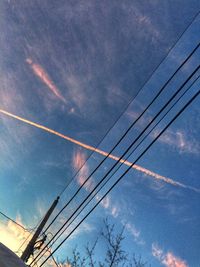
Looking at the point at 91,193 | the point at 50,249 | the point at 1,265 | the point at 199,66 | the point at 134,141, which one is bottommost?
the point at 1,265

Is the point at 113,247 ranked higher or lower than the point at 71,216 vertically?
higher

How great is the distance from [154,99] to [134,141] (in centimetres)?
134

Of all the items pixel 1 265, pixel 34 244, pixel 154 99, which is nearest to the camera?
pixel 1 265

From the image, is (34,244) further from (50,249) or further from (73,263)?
(73,263)

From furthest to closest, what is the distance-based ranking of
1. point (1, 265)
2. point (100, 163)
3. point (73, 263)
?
point (73, 263), point (100, 163), point (1, 265)

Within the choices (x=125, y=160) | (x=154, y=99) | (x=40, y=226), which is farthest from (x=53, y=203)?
(x=154, y=99)

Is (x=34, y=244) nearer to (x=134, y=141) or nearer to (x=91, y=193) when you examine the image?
(x=91, y=193)

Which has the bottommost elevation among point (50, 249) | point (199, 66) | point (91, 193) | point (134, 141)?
point (50, 249)

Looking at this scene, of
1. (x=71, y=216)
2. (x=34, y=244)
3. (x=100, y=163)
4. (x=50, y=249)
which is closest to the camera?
(x=100, y=163)

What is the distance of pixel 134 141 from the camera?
26.2 ft

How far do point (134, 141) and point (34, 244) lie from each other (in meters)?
7.51

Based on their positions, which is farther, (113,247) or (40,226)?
(113,247)

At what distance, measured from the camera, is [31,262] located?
1281cm

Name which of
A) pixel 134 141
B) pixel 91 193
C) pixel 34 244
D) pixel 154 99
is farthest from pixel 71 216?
pixel 154 99
